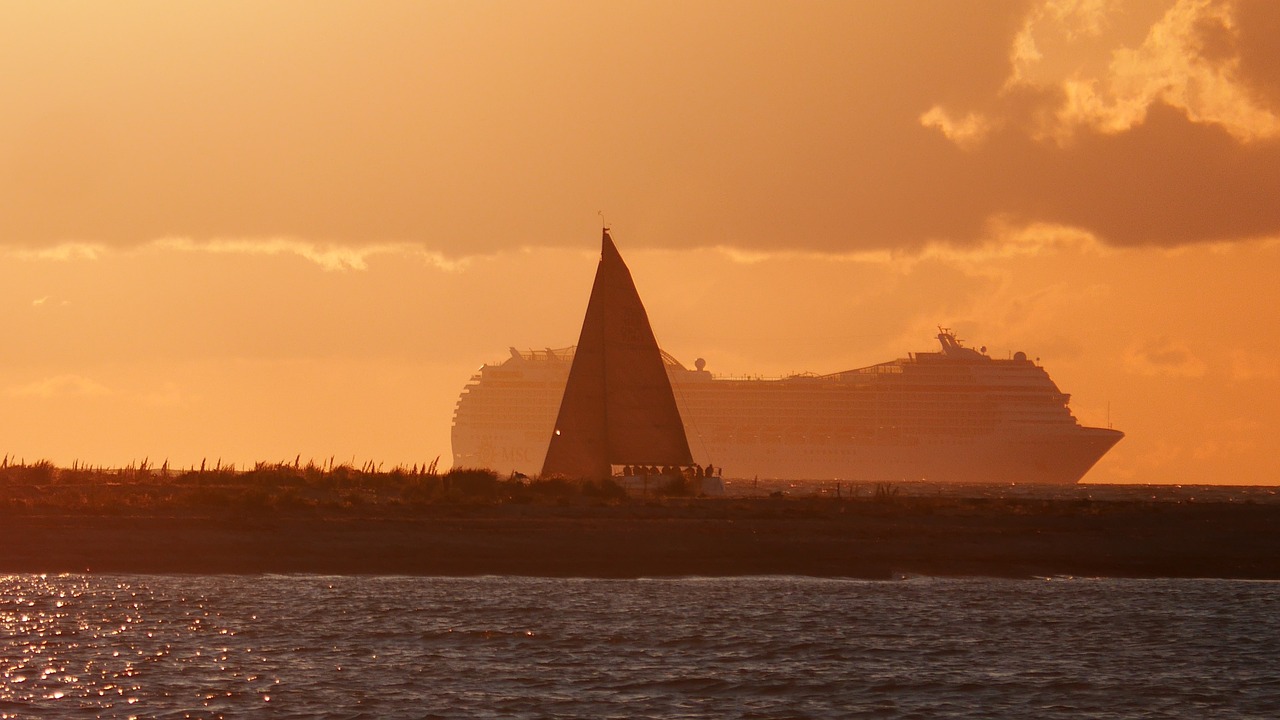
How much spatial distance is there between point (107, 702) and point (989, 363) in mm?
145991

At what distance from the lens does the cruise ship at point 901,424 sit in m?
160

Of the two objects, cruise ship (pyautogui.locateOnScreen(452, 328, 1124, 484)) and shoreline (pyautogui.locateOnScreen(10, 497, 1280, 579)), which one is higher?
cruise ship (pyautogui.locateOnScreen(452, 328, 1124, 484))

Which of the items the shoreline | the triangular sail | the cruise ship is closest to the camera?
the shoreline

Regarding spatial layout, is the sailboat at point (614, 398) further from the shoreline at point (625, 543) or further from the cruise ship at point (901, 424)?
the cruise ship at point (901, 424)

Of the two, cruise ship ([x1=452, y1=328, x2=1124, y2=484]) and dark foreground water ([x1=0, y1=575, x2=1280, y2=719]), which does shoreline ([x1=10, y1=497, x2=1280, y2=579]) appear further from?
cruise ship ([x1=452, y1=328, x2=1124, y2=484])

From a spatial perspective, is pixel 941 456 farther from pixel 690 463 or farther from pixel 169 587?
pixel 169 587

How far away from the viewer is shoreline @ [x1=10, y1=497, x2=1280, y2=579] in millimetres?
36250

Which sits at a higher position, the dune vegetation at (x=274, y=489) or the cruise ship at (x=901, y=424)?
the cruise ship at (x=901, y=424)

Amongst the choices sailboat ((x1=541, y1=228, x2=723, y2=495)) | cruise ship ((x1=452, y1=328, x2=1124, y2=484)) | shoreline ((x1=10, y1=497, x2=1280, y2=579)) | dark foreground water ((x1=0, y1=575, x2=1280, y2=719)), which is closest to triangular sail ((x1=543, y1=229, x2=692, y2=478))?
sailboat ((x1=541, y1=228, x2=723, y2=495))

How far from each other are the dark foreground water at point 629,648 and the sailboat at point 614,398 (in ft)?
62.9

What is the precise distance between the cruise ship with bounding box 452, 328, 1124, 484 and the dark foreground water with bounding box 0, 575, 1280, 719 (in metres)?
126

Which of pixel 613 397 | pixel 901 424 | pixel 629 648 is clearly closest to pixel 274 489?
pixel 613 397

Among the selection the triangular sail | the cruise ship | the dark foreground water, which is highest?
the cruise ship

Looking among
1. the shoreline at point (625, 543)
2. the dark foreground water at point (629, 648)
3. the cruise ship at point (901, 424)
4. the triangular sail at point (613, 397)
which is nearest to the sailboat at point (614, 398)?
the triangular sail at point (613, 397)
